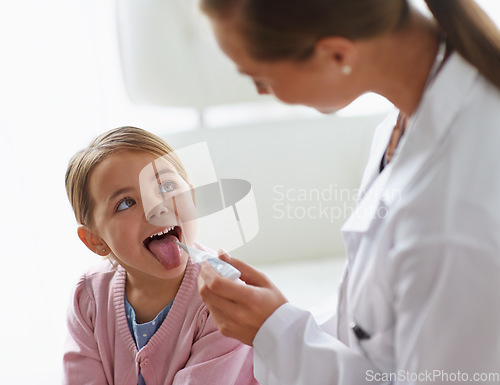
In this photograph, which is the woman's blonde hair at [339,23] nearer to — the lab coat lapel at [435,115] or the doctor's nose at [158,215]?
the lab coat lapel at [435,115]

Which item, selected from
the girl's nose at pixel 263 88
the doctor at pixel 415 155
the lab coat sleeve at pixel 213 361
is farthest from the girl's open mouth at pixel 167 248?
the girl's nose at pixel 263 88

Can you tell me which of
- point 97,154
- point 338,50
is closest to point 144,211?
point 97,154

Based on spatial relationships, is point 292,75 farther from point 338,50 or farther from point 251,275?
point 251,275

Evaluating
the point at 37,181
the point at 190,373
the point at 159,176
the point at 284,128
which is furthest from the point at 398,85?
the point at 37,181

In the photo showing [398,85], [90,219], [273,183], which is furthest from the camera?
[273,183]

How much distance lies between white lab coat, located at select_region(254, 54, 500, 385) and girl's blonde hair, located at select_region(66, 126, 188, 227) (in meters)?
0.45

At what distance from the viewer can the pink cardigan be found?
109cm

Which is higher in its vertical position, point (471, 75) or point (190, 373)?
point (471, 75)

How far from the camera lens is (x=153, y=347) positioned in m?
1.12

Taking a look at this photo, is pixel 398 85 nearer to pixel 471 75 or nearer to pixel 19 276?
pixel 471 75

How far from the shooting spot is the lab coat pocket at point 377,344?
0.80 meters

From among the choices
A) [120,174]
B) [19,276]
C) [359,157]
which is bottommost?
[19,276]

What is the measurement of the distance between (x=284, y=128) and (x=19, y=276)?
877 mm

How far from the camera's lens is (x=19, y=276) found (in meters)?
1.71
